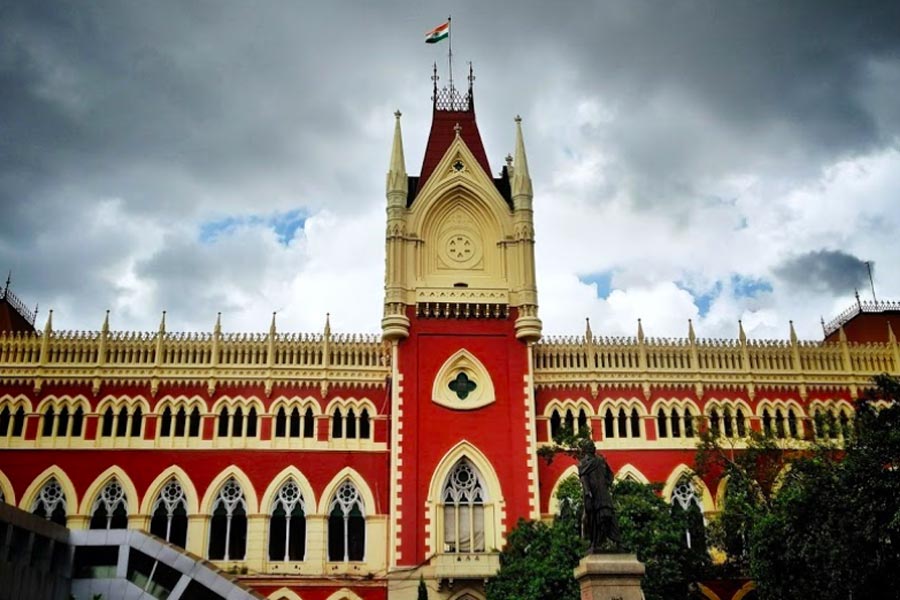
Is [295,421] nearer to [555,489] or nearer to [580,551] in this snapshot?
[555,489]

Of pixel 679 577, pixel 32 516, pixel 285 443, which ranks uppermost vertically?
pixel 285 443

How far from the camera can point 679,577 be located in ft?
96.3

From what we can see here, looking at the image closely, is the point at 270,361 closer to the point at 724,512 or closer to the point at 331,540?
the point at 331,540

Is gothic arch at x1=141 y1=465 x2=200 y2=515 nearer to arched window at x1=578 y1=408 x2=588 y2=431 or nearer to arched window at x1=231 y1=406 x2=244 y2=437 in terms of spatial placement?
arched window at x1=231 y1=406 x2=244 y2=437

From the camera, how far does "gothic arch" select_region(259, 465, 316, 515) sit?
3584 centimetres

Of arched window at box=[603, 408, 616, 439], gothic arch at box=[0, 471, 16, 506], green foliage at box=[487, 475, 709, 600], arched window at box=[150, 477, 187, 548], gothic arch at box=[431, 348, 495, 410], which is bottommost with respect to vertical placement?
green foliage at box=[487, 475, 709, 600]

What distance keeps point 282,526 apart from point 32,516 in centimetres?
1020

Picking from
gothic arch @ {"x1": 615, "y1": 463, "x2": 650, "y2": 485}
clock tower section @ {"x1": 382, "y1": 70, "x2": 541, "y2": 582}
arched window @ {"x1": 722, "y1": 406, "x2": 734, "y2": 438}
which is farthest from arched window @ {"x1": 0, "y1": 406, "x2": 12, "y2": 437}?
arched window @ {"x1": 722, "y1": 406, "x2": 734, "y2": 438}

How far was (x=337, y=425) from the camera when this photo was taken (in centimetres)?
3762

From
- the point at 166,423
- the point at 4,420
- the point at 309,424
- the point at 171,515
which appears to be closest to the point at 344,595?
the point at 309,424

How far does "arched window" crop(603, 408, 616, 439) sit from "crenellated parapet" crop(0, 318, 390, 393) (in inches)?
353

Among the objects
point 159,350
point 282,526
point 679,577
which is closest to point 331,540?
point 282,526

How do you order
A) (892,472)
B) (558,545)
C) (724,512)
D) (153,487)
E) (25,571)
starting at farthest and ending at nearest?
1. (153,487)
2. (724,512)
3. (558,545)
4. (25,571)
5. (892,472)

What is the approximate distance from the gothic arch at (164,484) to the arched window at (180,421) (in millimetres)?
1403
